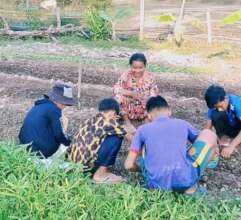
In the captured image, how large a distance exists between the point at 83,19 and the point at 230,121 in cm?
901

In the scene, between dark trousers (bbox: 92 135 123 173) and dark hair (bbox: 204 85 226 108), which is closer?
dark trousers (bbox: 92 135 123 173)

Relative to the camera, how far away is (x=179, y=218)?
3.83m

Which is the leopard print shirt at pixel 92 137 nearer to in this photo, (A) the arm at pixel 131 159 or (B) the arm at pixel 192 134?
(A) the arm at pixel 131 159

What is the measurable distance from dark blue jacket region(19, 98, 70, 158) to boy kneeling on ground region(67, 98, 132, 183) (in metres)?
0.28

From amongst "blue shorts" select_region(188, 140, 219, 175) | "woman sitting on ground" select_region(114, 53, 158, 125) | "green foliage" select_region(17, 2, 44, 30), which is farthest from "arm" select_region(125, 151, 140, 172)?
"green foliage" select_region(17, 2, 44, 30)

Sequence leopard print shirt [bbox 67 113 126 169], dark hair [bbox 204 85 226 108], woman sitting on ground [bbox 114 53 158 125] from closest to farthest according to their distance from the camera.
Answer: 1. leopard print shirt [bbox 67 113 126 169]
2. dark hair [bbox 204 85 226 108]
3. woman sitting on ground [bbox 114 53 158 125]

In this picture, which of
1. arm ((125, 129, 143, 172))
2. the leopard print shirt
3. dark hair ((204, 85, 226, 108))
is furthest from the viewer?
dark hair ((204, 85, 226, 108))

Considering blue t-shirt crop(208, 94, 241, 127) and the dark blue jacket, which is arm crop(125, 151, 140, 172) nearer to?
the dark blue jacket

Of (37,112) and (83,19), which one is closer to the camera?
(37,112)

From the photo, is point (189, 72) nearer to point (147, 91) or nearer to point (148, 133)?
point (147, 91)

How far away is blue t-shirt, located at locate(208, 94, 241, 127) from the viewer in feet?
17.2

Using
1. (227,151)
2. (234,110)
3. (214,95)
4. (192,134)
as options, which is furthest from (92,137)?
(234,110)

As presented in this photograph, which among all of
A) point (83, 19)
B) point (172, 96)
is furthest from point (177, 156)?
point (83, 19)

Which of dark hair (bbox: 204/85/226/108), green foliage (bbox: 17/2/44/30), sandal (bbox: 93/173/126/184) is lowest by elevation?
sandal (bbox: 93/173/126/184)
